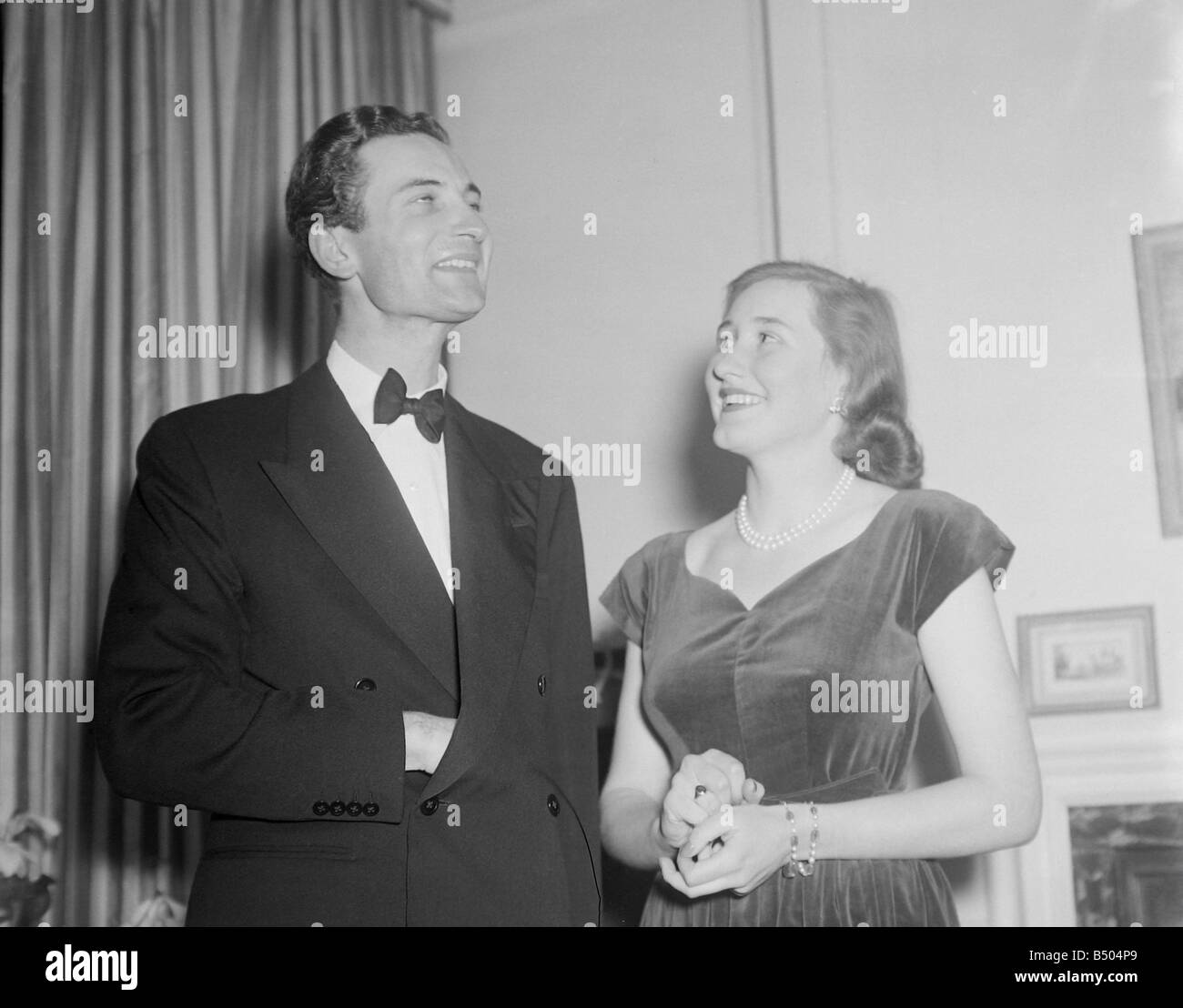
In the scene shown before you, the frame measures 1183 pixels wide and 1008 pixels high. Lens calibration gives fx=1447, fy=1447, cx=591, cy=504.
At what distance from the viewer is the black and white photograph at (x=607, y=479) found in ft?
6.64

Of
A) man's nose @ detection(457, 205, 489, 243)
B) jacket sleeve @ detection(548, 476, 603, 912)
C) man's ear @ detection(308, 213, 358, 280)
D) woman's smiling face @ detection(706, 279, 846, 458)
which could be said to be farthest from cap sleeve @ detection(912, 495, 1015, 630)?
man's ear @ detection(308, 213, 358, 280)

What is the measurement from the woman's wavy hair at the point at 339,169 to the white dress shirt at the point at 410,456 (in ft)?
0.57

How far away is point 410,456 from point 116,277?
854mm

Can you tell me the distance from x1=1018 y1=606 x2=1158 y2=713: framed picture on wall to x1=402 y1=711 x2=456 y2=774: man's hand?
88 centimetres

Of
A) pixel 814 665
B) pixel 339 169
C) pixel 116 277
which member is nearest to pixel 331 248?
pixel 339 169

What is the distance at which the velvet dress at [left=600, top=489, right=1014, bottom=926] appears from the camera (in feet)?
6.76

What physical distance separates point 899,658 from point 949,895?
1.16 feet

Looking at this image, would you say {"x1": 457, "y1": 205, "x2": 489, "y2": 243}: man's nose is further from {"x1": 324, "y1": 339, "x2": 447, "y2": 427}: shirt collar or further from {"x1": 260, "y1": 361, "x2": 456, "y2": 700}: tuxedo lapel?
{"x1": 260, "y1": 361, "x2": 456, "y2": 700}: tuxedo lapel

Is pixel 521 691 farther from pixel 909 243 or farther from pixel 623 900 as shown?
pixel 909 243

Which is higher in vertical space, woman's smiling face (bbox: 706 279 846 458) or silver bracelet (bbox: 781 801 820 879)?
woman's smiling face (bbox: 706 279 846 458)

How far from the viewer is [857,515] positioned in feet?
7.07

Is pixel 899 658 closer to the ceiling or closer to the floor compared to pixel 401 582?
closer to the floor

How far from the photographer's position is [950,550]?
2104 mm
